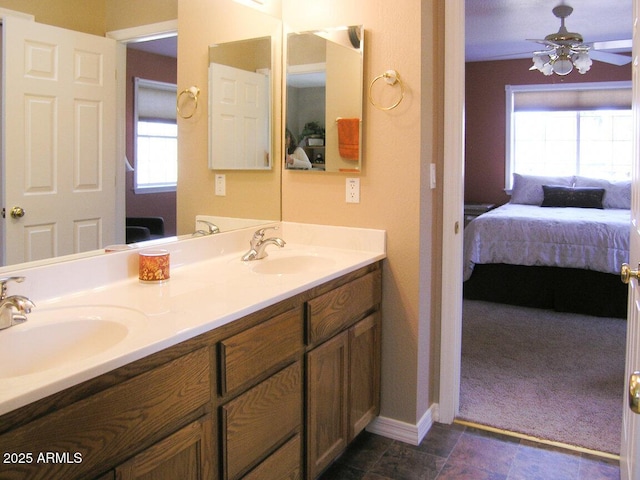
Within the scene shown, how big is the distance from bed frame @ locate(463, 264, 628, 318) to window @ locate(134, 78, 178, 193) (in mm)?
3427

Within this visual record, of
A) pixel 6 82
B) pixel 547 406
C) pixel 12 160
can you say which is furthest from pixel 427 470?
pixel 6 82

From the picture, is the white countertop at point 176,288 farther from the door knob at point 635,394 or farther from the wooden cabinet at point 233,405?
the door knob at point 635,394

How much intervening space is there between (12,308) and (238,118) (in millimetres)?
1461

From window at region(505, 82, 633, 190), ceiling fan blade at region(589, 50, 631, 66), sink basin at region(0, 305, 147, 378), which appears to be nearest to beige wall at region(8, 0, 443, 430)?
sink basin at region(0, 305, 147, 378)

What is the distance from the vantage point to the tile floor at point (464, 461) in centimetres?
224

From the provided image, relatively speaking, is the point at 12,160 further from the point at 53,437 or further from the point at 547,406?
the point at 547,406

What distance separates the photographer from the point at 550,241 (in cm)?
474

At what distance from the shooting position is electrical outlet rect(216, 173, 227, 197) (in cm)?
254

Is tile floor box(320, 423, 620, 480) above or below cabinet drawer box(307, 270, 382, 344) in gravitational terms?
below

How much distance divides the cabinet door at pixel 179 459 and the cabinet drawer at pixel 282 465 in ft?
0.71

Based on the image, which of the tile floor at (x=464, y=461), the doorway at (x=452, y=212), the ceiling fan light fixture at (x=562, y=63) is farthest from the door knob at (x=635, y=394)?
the ceiling fan light fixture at (x=562, y=63)

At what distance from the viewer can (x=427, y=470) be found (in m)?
2.27

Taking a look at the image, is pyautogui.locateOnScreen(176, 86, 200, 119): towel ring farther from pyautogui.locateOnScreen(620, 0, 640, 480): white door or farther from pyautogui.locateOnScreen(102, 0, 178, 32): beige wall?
pyautogui.locateOnScreen(620, 0, 640, 480): white door

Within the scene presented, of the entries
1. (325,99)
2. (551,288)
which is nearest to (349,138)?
(325,99)
